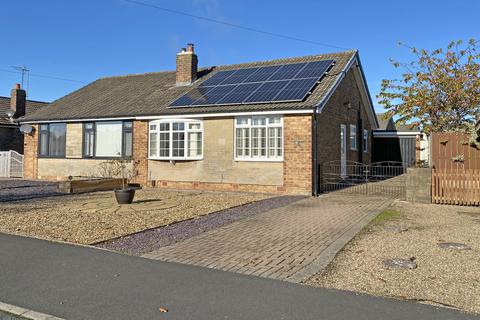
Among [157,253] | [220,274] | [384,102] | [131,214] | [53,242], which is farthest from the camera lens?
[384,102]

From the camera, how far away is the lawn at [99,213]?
855 cm

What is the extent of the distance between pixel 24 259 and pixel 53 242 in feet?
3.66

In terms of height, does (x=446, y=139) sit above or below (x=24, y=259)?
above

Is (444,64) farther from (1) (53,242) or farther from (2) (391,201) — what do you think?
(1) (53,242)

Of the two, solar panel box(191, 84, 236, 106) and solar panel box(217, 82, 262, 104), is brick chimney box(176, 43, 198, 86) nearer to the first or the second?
solar panel box(191, 84, 236, 106)

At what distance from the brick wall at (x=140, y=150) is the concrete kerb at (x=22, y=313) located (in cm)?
1415

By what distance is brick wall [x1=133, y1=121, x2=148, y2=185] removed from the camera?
18641 mm

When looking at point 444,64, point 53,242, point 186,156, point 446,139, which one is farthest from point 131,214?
point 444,64

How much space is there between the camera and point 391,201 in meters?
12.9

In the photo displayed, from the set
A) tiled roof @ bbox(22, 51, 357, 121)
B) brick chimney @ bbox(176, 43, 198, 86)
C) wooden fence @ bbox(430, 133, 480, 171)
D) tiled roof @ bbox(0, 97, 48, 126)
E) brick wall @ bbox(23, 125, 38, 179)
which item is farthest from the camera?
tiled roof @ bbox(0, 97, 48, 126)

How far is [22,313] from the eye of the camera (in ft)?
14.5

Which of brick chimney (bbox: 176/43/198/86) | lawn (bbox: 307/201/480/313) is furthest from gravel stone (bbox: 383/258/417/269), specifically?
brick chimney (bbox: 176/43/198/86)

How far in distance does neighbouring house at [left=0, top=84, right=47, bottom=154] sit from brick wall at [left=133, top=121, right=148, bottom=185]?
12.8 meters

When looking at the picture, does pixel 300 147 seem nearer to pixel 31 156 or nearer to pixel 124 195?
pixel 124 195
